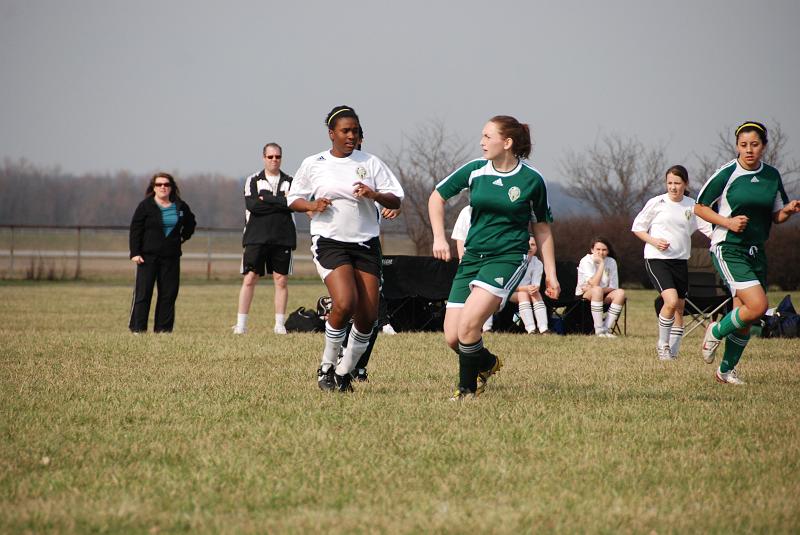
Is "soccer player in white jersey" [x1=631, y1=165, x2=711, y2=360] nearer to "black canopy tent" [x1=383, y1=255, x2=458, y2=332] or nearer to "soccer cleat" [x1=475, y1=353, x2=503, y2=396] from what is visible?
"black canopy tent" [x1=383, y1=255, x2=458, y2=332]

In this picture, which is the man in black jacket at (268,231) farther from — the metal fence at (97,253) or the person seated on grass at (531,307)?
the metal fence at (97,253)


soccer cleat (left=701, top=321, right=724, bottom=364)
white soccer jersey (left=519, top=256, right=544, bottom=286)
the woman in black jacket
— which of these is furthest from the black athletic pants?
soccer cleat (left=701, top=321, right=724, bottom=364)

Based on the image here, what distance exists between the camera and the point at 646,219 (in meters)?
11.8

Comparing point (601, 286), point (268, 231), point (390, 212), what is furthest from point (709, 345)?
point (268, 231)

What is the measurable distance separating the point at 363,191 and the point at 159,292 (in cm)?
698

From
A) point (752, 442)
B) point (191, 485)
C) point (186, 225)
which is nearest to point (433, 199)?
point (752, 442)

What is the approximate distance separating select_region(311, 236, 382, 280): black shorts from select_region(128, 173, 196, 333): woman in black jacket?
6232mm

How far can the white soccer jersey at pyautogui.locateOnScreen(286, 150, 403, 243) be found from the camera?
25.3 ft

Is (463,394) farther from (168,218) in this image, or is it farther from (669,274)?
(168,218)

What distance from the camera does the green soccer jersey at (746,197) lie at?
27.9 feet

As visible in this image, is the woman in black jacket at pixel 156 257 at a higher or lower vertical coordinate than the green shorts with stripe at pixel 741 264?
lower

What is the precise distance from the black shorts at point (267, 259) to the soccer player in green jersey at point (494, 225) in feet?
22.5

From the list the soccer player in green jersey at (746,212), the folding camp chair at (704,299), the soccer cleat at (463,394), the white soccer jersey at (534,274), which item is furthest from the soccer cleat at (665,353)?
the soccer cleat at (463,394)

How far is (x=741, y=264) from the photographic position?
8602 millimetres
